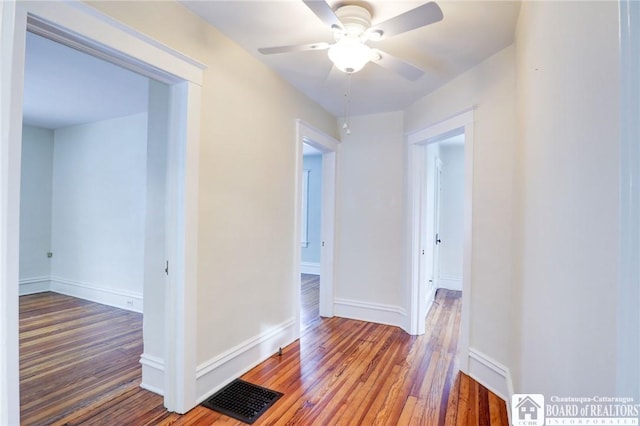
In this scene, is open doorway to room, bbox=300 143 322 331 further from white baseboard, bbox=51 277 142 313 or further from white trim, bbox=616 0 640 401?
white trim, bbox=616 0 640 401

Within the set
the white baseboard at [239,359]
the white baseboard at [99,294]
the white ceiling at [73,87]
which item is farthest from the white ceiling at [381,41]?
the white baseboard at [99,294]

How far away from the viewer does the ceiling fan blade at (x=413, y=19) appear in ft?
4.42

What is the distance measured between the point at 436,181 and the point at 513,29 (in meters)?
2.94

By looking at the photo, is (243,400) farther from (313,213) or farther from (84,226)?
(313,213)

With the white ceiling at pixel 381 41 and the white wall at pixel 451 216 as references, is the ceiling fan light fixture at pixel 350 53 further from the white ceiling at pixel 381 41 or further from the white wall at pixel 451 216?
the white wall at pixel 451 216

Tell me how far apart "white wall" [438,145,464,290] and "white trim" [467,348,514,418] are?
3.19m

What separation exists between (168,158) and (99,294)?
11.3 ft

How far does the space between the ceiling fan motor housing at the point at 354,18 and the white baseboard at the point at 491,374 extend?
238 centimetres

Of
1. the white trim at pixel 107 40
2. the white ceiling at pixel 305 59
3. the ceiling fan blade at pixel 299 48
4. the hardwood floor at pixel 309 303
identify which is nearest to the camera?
the white trim at pixel 107 40

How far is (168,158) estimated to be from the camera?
6.46ft

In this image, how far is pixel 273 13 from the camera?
6.23ft

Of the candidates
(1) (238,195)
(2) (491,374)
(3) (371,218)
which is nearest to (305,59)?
(1) (238,195)

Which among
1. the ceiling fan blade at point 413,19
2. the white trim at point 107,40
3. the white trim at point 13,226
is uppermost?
the ceiling fan blade at point 413,19

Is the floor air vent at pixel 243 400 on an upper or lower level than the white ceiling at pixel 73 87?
lower
